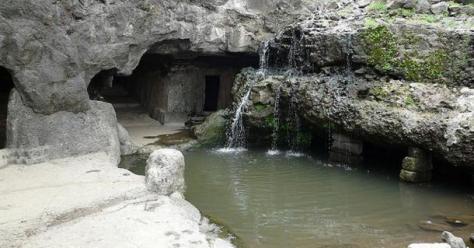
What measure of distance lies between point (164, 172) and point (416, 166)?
6017 mm

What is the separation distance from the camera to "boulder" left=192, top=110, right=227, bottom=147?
602 inches

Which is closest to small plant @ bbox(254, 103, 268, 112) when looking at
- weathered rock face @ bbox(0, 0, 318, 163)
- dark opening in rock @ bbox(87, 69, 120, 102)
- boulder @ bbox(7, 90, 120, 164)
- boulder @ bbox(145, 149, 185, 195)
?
weathered rock face @ bbox(0, 0, 318, 163)

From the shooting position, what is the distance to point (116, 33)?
43.9ft

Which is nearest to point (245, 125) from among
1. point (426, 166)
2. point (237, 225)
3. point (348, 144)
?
point (348, 144)

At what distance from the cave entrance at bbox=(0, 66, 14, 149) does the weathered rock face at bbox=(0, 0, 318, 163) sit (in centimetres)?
131

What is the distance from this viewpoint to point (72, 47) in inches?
446

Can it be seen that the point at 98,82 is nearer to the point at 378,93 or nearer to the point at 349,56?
the point at 349,56

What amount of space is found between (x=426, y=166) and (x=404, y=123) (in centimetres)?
116

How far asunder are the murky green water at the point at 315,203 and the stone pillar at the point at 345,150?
43 centimetres

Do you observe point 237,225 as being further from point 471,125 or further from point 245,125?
point 245,125

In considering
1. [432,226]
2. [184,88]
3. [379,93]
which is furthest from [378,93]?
[184,88]

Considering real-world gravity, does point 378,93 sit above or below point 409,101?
above

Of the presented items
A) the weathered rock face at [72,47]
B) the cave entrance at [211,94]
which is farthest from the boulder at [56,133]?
the cave entrance at [211,94]

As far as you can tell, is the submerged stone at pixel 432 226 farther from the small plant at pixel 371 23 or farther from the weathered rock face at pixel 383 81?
the small plant at pixel 371 23
